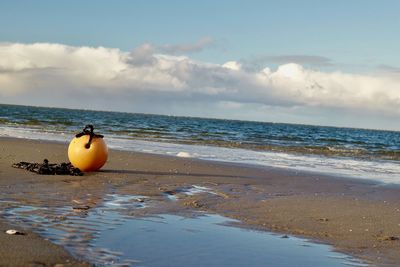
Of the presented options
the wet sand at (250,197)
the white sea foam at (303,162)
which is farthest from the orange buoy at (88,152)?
the white sea foam at (303,162)

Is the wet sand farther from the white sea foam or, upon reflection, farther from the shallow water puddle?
the white sea foam

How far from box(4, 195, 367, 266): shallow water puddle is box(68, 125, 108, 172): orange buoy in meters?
5.03

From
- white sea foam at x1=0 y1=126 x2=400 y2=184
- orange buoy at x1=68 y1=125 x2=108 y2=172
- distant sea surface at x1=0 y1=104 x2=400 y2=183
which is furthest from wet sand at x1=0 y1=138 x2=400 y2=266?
distant sea surface at x1=0 y1=104 x2=400 y2=183

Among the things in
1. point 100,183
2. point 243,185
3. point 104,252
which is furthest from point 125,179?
point 104,252

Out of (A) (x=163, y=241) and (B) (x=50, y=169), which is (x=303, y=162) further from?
(A) (x=163, y=241)

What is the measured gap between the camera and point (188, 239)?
6816mm

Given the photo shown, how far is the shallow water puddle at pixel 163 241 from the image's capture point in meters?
5.84

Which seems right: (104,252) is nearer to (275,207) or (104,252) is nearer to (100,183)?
(275,207)

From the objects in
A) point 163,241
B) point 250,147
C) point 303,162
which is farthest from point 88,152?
point 250,147

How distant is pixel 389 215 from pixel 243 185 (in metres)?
3.98

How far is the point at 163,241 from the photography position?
21.5ft

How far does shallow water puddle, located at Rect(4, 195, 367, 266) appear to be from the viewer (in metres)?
5.84

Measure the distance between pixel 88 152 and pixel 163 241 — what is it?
7.14m

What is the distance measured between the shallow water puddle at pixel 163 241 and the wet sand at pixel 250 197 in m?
0.35
